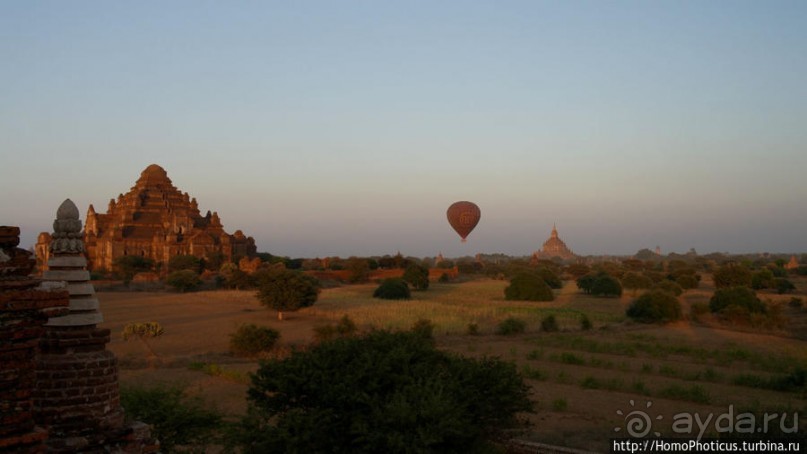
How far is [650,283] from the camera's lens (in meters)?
52.8

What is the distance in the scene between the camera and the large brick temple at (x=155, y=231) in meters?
58.9

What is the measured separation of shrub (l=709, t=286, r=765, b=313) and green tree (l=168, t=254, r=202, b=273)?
41.6 meters

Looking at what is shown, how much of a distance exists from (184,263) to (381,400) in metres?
50.6

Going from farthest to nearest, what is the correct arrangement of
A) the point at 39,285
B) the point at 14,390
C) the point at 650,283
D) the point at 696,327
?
1. the point at 650,283
2. the point at 696,327
3. the point at 39,285
4. the point at 14,390

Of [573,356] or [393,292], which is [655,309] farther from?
[393,292]

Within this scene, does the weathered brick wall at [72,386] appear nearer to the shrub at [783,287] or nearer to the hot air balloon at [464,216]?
the hot air balloon at [464,216]

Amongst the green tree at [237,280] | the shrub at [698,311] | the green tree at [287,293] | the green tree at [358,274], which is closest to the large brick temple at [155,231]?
the green tree at [237,280]

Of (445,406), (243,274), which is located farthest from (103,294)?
(445,406)

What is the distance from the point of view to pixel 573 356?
19.7m

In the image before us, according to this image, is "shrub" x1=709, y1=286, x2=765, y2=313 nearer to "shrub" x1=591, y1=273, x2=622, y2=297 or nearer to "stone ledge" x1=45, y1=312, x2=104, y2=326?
"shrub" x1=591, y1=273, x2=622, y2=297

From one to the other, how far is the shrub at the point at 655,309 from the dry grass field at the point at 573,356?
81 cm

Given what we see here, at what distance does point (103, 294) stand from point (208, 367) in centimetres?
2864

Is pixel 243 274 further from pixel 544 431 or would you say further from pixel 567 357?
pixel 544 431

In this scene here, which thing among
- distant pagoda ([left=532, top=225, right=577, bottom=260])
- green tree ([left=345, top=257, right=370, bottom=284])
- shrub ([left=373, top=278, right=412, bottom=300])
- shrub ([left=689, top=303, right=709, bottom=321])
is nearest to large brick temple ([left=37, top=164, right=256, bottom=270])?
green tree ([left=345, top=257, right=370, bottom=284])
